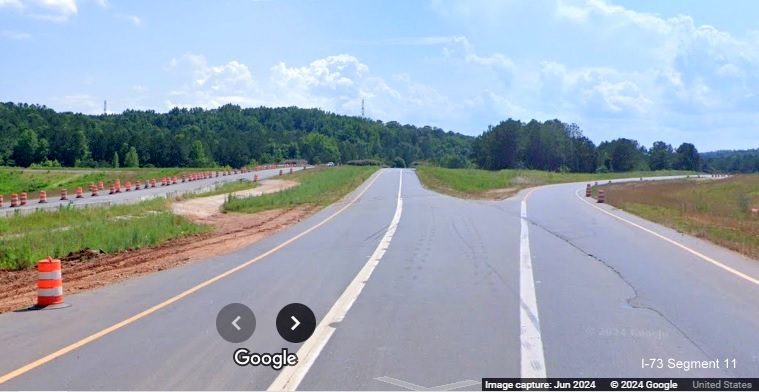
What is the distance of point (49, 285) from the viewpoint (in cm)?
1244

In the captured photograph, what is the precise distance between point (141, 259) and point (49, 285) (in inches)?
271

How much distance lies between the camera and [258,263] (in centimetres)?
1719

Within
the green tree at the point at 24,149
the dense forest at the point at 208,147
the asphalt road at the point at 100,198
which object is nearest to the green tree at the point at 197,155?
the dense forest at the point at 208,147

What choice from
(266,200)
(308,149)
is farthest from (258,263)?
(308,149)

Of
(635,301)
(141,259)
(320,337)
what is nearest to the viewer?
(320,337)

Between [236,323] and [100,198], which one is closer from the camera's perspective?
[236,323]

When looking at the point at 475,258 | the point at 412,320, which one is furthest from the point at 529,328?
the point at 475,258

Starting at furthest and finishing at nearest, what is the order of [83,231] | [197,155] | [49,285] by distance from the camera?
[197,155], [83,231], [49,285]

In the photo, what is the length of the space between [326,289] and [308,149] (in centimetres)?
18568

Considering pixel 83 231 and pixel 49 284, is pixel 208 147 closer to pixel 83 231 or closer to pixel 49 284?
pixel 83 231

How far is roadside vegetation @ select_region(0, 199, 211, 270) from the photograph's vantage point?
64.7ft

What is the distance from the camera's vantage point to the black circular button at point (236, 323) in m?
9.65

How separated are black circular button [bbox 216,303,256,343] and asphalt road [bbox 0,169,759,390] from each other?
119mm

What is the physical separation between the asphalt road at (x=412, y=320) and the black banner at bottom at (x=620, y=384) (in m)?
0.20
